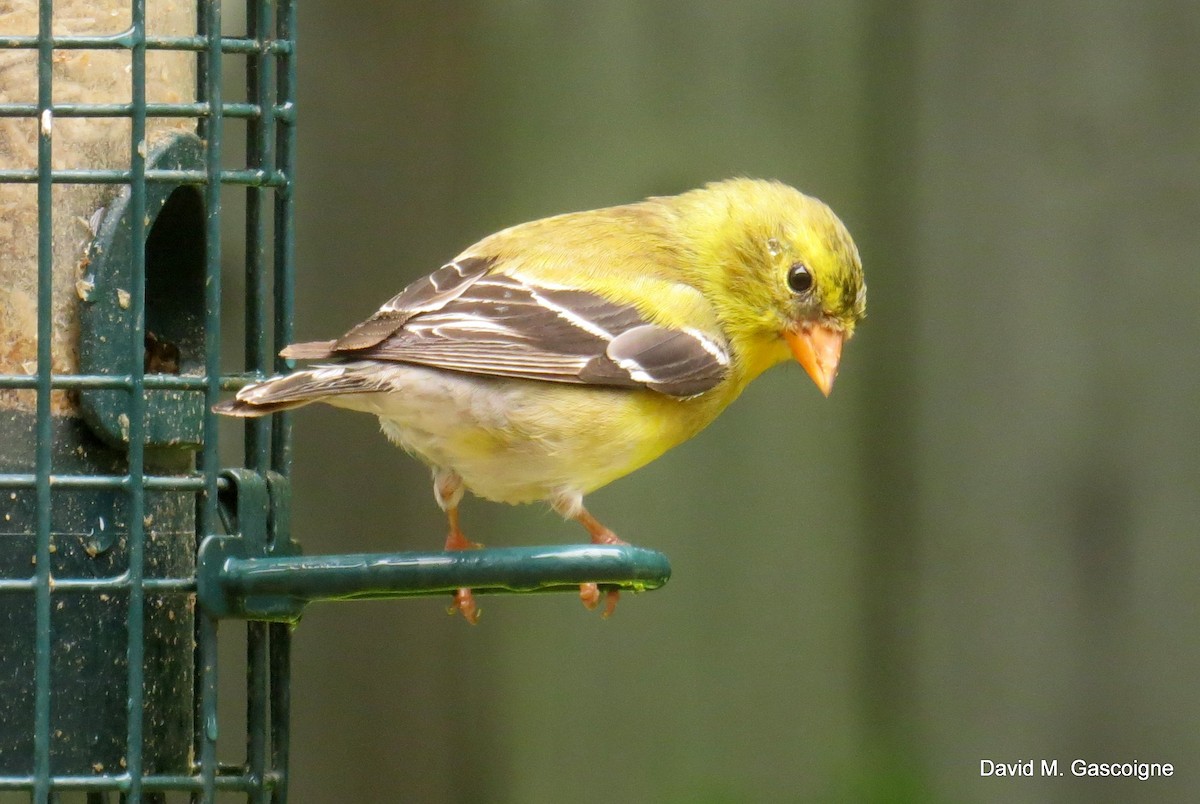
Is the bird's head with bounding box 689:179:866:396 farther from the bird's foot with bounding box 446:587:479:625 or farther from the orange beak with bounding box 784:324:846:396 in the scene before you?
the bird's foot with bounding box 446:587:479:625

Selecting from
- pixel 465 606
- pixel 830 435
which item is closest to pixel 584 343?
pixel 465 606

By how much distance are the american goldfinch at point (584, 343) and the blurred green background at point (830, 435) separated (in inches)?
32.0

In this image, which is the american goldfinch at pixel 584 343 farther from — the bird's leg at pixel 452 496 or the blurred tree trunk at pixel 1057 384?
the blurred tree trunk at pixel 1057 384

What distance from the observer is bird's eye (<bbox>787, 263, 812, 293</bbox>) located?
171 inches

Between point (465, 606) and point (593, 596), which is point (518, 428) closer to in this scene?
point (593, 596)

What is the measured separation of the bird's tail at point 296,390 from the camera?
2.97 meters

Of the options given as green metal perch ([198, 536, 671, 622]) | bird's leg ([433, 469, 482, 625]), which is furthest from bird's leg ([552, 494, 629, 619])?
green metal perch ([198, 536, 671, 622])

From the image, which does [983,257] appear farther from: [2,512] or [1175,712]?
[2,512]

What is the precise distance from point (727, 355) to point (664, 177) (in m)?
1.43

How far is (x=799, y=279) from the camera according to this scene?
14.2 ft

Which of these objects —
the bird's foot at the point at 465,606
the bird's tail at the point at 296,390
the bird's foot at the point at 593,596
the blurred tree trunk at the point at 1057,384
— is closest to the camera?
the bird's tail at the point at 296,390

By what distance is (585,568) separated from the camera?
278 cm

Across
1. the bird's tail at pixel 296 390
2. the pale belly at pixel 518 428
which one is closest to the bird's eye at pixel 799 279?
the pale belly at pixel 518 428

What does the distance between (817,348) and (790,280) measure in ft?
0.72
